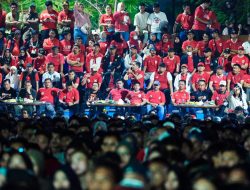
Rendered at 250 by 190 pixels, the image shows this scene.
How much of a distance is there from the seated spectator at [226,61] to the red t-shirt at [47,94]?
18.7ft

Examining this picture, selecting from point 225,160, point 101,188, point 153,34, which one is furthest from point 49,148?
point 153,34

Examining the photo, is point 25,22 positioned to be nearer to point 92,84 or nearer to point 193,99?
point 92,84

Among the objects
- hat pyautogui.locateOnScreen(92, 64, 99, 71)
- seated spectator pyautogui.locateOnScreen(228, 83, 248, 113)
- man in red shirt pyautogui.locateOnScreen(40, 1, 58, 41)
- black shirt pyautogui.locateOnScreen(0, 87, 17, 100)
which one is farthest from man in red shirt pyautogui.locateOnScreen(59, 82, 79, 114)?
seated spectator pyautogui.locateOnScreen(228, 83, 248, 113)

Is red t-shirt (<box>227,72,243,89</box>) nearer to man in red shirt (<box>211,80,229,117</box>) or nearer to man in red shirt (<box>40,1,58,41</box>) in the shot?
man in red shirt (<box>211,80,229,117</box>)

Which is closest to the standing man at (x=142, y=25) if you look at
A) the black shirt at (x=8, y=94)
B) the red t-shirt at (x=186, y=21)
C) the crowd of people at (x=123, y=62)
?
the crowd of people at (x=123, y=62)

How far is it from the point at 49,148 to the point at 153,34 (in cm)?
1891

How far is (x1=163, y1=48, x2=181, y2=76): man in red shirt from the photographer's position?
3375cm

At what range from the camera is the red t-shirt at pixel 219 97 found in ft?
104

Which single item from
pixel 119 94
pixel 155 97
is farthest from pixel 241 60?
pixel 119 94

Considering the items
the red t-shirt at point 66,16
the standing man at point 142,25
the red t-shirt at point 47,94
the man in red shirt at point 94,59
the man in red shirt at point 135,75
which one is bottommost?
the red t-shirt at point 47,94

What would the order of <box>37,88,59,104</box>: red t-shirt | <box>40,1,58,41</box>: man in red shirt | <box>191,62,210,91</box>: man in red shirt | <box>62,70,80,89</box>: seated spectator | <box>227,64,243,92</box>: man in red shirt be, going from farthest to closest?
<box>40,1,58,41</box>: man in red shirt, <box>62,70,80,89</box>: seated spectator, <box>191,62,210,91</box>: man in red shirt, <box>227,64,243,92</box>: man in red shirt, <box>37,88,59,104</box>: red t-shirt

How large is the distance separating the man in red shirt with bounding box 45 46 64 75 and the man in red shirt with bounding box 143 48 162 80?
278 cm

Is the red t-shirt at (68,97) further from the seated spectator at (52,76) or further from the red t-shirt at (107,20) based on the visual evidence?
the red t-shirt at (107,20)

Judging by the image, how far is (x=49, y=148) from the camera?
55.3 ft
